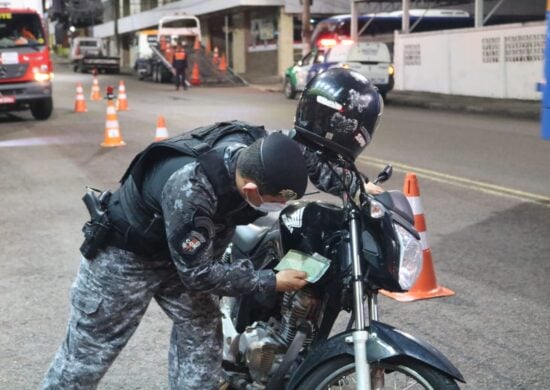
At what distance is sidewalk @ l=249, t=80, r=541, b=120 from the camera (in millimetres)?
19750

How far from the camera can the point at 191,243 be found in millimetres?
2842

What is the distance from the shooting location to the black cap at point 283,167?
106 inches

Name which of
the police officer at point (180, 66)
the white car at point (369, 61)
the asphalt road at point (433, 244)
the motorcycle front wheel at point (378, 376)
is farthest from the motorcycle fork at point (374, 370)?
the police officer at point (180, 66)

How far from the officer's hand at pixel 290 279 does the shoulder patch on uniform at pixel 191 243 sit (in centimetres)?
34

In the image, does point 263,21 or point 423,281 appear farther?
point 263,21

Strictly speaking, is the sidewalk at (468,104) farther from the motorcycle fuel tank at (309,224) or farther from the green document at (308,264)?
the green document at (308,264)

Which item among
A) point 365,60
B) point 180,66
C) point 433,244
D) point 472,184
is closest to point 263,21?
point 180,66

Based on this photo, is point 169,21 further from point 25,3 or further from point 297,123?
point 297,123

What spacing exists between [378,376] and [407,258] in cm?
50

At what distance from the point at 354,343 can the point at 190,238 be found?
2.28ft

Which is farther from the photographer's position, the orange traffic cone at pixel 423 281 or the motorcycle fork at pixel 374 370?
the orange traffic cone at pixel 423 281

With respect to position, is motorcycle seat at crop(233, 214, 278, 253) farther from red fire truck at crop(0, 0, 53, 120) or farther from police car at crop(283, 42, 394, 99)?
police car at crop(283, 42, 394, 99)

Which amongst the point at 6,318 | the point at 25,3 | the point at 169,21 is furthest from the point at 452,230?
the point at 169,21

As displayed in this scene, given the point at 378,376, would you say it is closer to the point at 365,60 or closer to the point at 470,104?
the point at 470,104
